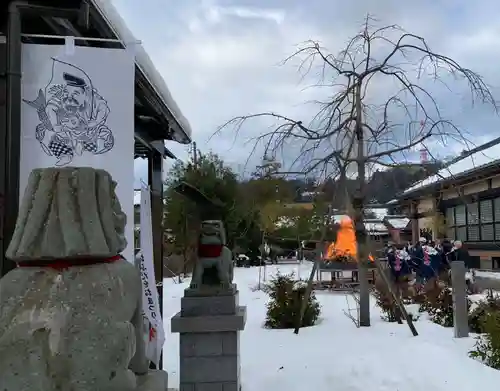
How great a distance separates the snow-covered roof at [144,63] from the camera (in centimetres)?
316

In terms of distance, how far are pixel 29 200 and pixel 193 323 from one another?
3807 millimetres

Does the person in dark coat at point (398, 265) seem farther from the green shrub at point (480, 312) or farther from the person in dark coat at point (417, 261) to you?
the green shrub at point (480, 312)

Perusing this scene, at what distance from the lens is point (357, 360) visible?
20.4 feet

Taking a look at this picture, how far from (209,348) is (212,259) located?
933 millimetres

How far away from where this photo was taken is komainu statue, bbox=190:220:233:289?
5.62 m

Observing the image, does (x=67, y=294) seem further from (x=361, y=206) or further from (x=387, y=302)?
(x=387, y=302)

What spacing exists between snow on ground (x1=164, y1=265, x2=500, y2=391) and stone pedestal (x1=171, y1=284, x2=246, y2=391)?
2.28 ft

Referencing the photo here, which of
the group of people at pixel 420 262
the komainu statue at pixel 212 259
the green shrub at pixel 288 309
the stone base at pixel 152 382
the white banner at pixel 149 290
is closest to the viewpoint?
the stone base at pixel 152 382

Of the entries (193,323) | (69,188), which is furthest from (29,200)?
(193,323)

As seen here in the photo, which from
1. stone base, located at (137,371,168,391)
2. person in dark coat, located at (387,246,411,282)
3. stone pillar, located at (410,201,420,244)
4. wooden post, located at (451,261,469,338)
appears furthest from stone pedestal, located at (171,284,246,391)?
stone pillar, located at (410,201,420,244)

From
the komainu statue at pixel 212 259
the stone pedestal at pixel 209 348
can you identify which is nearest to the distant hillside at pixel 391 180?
the komainu statue at pixel 212 259

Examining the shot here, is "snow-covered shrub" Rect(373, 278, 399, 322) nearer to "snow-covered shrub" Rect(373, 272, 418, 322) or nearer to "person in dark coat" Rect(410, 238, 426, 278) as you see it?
"snow-covered shrub" Rect(373, 272, 418, 322)

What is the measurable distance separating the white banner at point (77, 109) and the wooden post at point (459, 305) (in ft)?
19.0

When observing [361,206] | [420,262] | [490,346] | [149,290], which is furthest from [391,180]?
[420,262]
